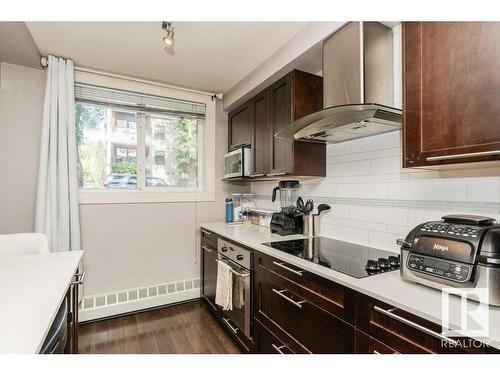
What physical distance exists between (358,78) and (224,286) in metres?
1.78

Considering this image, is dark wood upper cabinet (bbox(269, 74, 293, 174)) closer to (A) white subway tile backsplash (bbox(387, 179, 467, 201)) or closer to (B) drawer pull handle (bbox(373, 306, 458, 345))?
(A) white subway tile backsplash (bbox(387, 179, 467, 201))

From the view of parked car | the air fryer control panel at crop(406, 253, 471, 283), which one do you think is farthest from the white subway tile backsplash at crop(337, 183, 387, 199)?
the view of parked car

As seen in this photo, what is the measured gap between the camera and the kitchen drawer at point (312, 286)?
44.8 inches

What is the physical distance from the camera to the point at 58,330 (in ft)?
3.22

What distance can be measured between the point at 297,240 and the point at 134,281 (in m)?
1.79

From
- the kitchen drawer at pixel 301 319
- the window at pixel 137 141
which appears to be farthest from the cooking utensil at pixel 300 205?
the window at pixel 137 141

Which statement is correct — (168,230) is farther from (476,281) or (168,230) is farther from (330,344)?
(476,281)

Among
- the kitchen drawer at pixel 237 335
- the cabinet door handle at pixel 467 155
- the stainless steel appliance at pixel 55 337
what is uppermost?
the cabinet door handle at pixel 467 155

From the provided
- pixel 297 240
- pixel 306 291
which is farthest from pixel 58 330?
pixel 297 240

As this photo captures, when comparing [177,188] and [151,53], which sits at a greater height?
[151,53]

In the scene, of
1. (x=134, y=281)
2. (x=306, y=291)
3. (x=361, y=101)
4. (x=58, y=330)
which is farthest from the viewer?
(x=134, y=281)

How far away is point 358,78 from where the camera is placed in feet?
4.97

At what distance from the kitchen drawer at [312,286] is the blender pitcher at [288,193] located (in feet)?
2.45

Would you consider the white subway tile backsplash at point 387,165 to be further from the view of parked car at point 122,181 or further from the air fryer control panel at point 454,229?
the view of parked car at point 122,181
